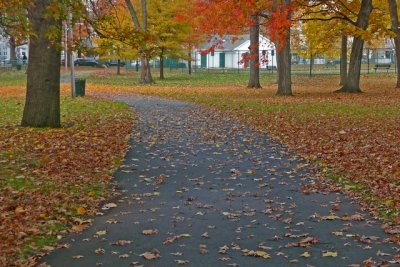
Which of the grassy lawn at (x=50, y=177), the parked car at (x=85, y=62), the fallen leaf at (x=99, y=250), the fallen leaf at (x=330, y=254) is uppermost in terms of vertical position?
the parked car at (x=85, y=62)

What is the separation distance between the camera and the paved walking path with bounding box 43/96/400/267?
239 inches

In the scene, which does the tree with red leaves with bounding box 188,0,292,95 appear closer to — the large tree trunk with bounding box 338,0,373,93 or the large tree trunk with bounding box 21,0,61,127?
the large tree trunk with bounding box 338,0,373,93

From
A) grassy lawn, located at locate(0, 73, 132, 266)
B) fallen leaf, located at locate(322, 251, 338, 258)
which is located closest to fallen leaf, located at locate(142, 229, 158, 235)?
grassy lawn, located at locate(0, 73, 132, 266)

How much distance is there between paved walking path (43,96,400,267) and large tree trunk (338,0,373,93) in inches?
764

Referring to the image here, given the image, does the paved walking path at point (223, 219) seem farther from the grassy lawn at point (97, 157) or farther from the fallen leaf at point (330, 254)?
the grassy lawn at point (97, 157)

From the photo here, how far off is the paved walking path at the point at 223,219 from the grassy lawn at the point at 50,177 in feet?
1.08

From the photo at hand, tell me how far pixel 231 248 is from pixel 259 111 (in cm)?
1550

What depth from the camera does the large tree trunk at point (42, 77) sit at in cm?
1516

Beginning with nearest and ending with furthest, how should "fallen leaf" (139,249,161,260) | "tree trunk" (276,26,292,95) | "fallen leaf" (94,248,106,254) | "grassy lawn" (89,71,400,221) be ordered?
1. "fallen leaf" (139,249,161,260)
2. "fallen leaf" (94,248,106,254)
3. "grassy lawn" (89,71,400,221)
4. "tree trunk" (276,26,292,95)

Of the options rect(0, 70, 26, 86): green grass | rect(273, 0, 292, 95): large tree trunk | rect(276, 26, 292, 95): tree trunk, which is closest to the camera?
rect(273, 0, 292, 95): large tree trunk

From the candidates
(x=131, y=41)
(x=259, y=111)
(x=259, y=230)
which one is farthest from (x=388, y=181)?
(x=259, y=111)

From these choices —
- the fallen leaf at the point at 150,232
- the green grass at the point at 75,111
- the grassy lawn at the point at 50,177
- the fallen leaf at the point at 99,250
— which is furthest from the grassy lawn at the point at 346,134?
the green grass at the point at 75,111

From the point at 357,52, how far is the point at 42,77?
2012 centimetres

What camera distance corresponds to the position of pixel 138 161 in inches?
464
